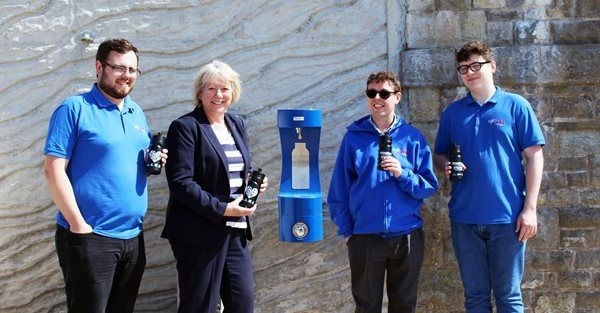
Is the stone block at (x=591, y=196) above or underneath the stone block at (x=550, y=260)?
above

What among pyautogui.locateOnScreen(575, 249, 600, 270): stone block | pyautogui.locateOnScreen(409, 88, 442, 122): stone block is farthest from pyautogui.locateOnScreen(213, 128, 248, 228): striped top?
pyautogui.locateOnScreen(575, 249, 600, 270): stone block

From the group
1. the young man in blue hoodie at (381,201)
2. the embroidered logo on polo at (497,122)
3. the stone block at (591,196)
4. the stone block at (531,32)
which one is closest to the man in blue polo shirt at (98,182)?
the young man in blue hoodie at (381,201)

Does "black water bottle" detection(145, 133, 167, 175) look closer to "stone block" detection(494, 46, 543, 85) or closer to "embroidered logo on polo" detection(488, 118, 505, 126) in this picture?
"embroidered logo on polo" detection(488, 118, 505, 126)

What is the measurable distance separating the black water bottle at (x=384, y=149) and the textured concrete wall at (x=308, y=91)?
106 centimetres

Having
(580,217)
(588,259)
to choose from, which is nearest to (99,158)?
(580,217)

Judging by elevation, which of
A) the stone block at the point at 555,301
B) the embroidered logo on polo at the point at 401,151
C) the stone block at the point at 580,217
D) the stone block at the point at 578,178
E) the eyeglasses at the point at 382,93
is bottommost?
the stone block at the point at 555,301

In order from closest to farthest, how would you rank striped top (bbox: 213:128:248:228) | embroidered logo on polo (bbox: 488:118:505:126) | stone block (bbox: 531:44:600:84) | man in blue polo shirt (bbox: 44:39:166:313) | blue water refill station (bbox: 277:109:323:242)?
man in blue polo shirt (bbox: 44:39:166:313) < striped top (bbox: 213:128:248:228) < embroidered logo on polo (bbox: 488:118:505:126) < blue water refill station (bbox: 277:109:323:242) < stone block (bbox: 531:44:600:84)

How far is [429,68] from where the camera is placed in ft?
16.3

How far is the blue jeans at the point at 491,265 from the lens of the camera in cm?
418

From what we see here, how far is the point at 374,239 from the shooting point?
409cm

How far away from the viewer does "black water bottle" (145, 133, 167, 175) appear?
3869 mm

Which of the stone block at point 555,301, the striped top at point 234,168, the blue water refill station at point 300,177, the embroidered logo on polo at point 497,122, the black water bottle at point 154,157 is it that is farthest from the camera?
the stone block at point 555,301

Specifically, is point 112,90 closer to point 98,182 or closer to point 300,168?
point 98,182

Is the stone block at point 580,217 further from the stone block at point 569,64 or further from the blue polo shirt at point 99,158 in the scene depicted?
the blue polo shirt at point 99,158
